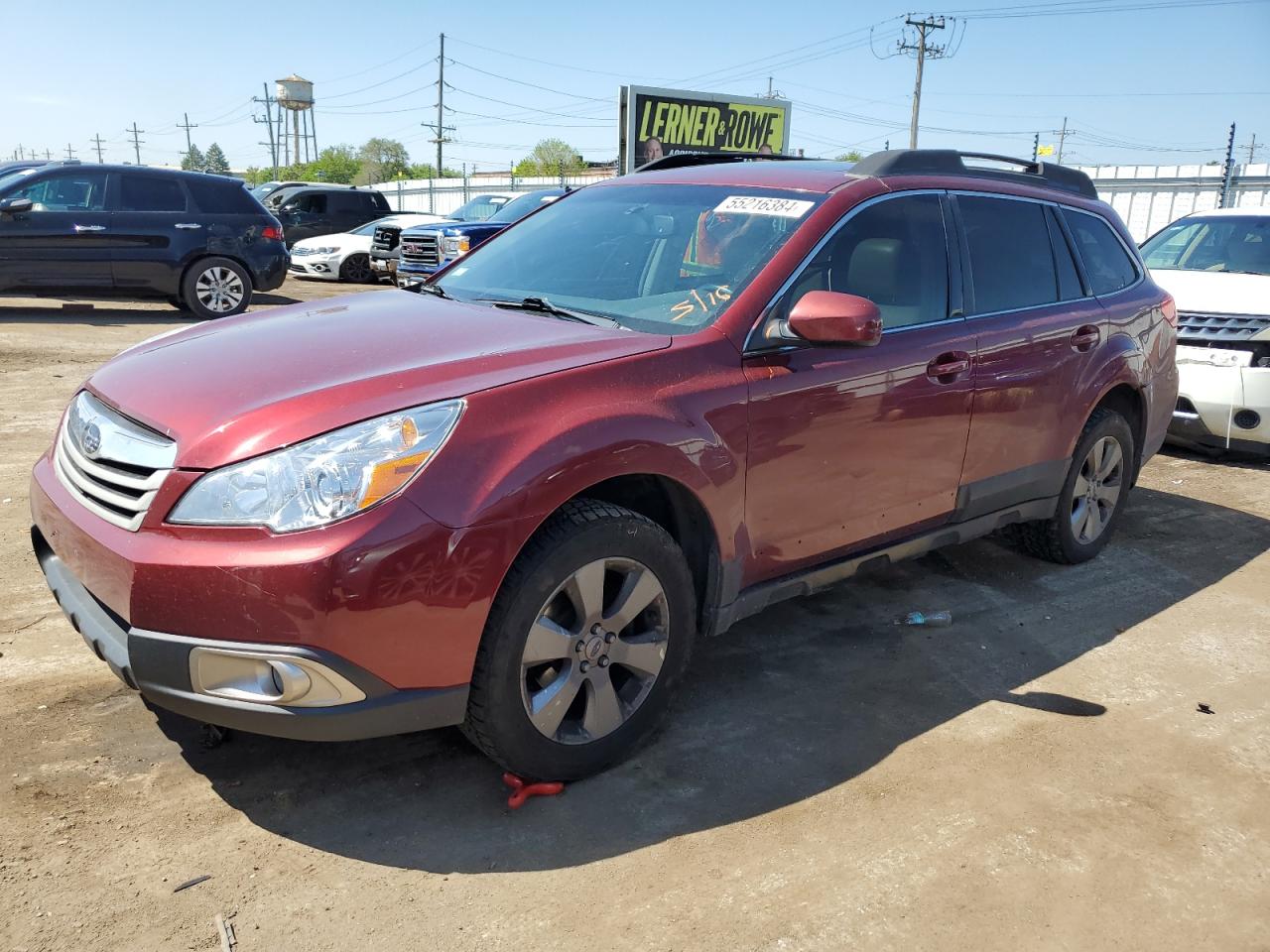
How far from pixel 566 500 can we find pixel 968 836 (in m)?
1.47

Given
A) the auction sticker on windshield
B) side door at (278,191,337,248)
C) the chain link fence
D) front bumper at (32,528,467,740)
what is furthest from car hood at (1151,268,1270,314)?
the chain link fence

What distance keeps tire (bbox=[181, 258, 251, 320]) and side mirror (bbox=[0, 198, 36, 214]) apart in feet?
5.55

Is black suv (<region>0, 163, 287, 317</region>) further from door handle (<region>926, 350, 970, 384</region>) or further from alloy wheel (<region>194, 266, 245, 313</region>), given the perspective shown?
door handle (<region>926, 350, 970, 384</region>)

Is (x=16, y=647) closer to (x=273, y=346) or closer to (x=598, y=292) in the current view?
(x=273, y=346)

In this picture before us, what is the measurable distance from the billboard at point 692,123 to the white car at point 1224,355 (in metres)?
9.94

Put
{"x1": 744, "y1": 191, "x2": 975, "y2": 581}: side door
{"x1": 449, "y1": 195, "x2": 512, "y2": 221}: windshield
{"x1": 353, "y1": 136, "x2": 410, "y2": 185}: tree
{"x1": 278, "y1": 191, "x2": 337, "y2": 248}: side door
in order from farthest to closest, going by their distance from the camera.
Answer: {"x1": 353, "y1": 136, "x2": 410, "y2": 185}: tree < {"x1": 278, "y1": 191, "x2": 337, "y2": 248}: side door < {"x1": 449, "y1": 195, "x2": 512, "y2": 221}: windshield < {"x1": 744, "y1": 191, "x2": 975, "y2": 581}: side door

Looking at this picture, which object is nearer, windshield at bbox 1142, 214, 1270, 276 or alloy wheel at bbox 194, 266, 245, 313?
windshield at bbox 1142, 214, 1270, 276

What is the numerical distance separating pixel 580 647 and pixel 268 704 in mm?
836

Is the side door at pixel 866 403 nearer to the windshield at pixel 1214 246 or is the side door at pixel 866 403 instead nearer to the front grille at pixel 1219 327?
the front grille at pixel 1219 327

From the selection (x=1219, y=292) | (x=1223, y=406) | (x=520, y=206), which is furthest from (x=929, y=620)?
(x=520, y=206)

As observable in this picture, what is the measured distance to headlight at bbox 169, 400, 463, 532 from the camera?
2.43 meters

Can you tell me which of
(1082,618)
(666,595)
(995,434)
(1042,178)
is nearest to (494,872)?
(666,595)

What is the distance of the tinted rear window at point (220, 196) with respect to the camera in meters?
11.9

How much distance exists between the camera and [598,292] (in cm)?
362
